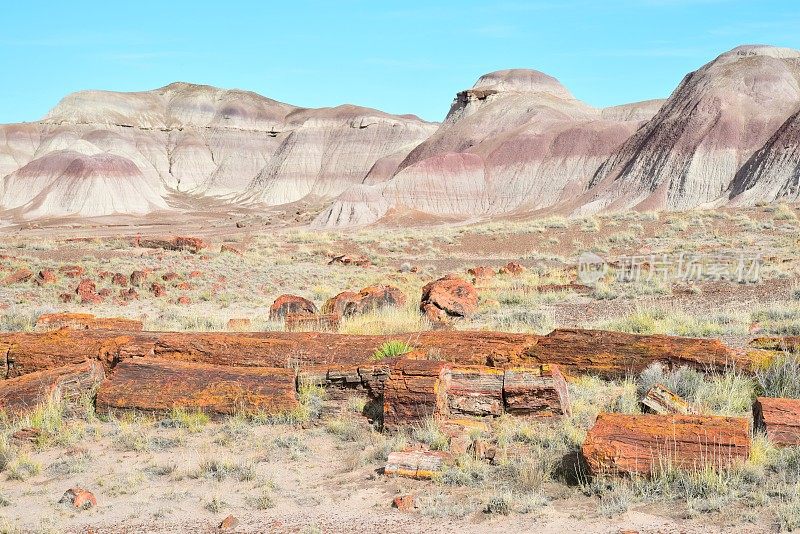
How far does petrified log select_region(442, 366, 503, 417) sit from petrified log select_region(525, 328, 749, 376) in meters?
1.22

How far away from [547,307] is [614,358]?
6833mm

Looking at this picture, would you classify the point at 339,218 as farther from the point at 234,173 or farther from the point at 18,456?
the point at 234,173

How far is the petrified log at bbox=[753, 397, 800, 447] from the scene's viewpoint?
5.84m

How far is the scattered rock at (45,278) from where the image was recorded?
757 inches

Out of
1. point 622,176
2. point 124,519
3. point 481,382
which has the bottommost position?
point 124,519

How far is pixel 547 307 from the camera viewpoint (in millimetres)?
15031

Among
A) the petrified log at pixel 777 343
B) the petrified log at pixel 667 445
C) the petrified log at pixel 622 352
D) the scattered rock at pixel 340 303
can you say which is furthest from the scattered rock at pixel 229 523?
the scattered rock at pixel 340 303

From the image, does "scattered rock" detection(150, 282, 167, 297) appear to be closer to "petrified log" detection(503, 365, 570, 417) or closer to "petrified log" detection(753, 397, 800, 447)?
"petrified log" detection(503, 365, 570, 417)

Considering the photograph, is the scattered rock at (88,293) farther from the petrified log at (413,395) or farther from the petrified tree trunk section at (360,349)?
the petrified log at (413,395)

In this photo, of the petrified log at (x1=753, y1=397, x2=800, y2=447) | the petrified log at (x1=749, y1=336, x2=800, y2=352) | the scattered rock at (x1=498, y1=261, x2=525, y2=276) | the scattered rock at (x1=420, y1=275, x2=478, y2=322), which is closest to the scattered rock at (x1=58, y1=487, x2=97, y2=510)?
the petrified log at (x1=753, y1=397, x2=800, y2=447)

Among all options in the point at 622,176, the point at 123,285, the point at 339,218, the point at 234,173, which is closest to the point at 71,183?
the point at 234,173

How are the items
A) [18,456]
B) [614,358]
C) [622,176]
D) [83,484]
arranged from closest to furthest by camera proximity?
1. [83,484]
2. [18,456]
3. [614,358]
4. [622,176]

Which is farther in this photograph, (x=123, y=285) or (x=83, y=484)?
(x=123, y=285)

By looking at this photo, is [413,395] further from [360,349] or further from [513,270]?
[513,270]
